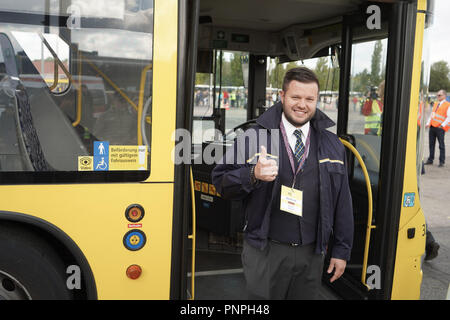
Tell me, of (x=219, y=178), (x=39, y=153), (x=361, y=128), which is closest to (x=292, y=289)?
(x=219, y=178)

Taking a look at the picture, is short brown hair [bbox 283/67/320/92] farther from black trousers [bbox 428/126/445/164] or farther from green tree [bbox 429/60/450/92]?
green tree [bbox 429/60/450/92]

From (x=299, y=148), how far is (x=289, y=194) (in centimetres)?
27

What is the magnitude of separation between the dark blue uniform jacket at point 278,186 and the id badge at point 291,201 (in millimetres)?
62

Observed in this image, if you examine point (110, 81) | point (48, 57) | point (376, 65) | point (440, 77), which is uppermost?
point (440, 77)

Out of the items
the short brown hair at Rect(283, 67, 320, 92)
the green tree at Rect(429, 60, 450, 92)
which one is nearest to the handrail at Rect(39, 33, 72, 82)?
the short brown hair at Rect(283, 67, 320, 92)

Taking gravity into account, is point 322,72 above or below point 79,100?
above

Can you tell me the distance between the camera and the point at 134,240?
7.98ft

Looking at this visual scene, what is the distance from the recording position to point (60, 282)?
2406mm

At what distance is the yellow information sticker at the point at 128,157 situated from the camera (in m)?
2.40

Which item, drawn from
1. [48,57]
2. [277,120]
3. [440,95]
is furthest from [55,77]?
[440,95]

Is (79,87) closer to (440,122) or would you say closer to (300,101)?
(300,101)

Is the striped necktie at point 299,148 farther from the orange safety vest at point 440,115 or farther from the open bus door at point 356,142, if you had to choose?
the orange safety vest at point 440,115

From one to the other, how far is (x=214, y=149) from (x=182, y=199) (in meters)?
2.48
